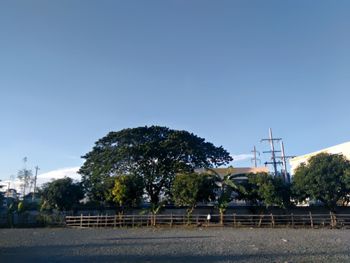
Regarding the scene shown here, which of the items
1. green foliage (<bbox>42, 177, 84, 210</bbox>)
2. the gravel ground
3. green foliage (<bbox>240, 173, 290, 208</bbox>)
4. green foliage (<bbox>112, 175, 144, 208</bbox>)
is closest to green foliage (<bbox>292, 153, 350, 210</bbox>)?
green foliage (<bbox>240, 173, 290, 208</bbox>)

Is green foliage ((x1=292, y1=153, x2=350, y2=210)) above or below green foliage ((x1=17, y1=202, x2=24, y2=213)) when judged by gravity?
above

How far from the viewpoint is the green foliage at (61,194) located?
28641 millimetres

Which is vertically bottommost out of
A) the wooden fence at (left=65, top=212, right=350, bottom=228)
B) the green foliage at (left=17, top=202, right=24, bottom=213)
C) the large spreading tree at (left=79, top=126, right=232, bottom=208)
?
the wooden fence at (left=65, top=212, right=350, bottom=228)

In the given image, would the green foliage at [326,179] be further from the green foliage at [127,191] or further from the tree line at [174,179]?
the green foliage at [127,191]

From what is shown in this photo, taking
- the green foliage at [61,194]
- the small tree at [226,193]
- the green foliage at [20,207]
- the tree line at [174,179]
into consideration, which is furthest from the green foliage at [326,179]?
the green foliage at [20,207]

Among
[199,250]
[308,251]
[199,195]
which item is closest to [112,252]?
[199,250]

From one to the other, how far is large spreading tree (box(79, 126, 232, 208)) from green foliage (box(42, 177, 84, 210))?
199cm

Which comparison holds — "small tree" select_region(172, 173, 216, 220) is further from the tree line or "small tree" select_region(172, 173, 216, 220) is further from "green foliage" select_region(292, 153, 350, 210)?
"green foliage" select_region(292, 153, 350, 210)

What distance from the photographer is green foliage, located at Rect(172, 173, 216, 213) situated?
25.5 meters

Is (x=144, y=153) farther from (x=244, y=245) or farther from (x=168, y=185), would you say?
(x=244, y=245)

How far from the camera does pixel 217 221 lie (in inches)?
1061

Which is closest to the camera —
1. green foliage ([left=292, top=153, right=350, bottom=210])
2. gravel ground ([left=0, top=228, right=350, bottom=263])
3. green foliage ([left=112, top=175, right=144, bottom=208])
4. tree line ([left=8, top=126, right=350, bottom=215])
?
gravel ground ([left=0, top=228, right=350, bottom=263])

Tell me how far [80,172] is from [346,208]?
2465cm

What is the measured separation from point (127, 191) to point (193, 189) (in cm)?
559
